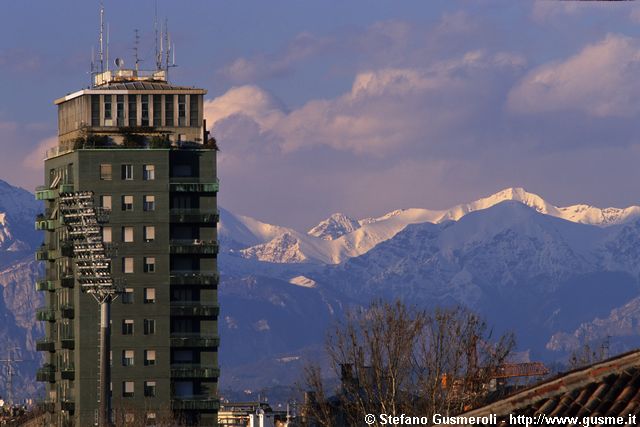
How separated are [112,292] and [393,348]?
42.7m

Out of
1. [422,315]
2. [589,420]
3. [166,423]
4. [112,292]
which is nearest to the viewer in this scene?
[589,420]

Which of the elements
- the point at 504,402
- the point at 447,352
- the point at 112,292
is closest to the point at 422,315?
the point at 447,352

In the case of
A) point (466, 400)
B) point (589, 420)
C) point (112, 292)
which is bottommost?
point (589, 420)

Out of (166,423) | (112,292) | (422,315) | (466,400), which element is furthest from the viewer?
(166,423)

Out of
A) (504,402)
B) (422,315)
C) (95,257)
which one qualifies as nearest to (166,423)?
(95,257)

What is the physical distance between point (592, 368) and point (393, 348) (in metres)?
92.0

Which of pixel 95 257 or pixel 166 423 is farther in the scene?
pixel 166 423

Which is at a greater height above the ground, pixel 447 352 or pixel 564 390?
pixel 447 352

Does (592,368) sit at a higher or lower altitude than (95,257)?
lower

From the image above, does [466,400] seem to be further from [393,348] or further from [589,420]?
[589,420]

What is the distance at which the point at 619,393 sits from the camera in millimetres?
41031

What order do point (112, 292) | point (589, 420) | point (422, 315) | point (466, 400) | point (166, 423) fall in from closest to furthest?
point (589, 420) < point (466, 400) < point (422, 315) < point (112, 292) < point (166, 423)

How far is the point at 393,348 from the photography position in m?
133

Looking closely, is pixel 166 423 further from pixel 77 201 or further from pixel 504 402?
pixel 504 402
